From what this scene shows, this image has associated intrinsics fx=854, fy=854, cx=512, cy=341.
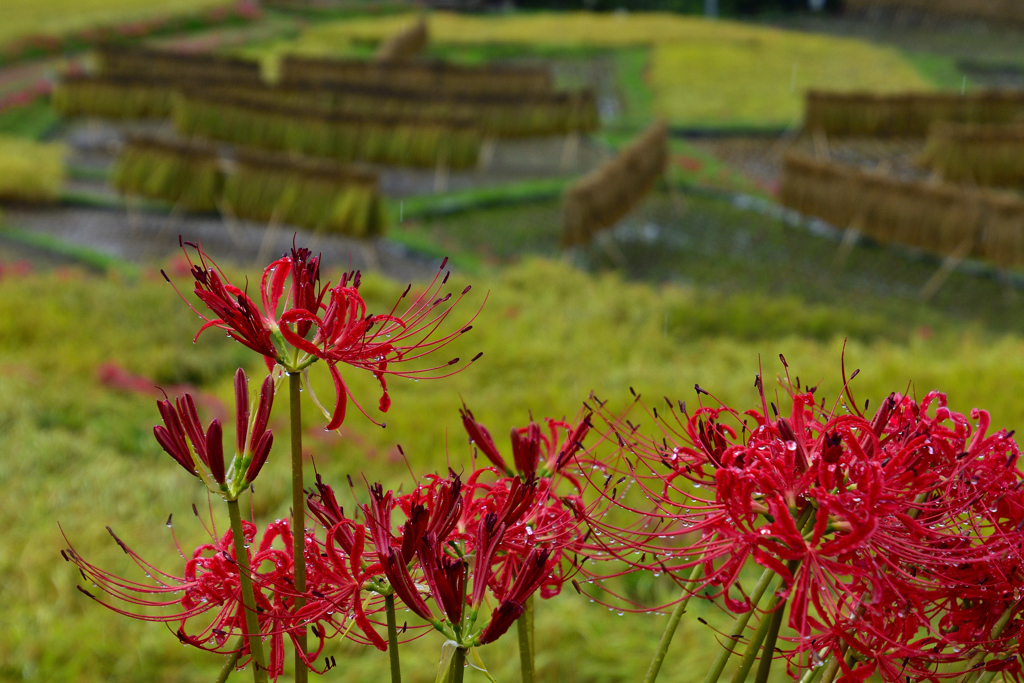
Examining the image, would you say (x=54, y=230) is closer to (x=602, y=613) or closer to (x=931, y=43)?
(x=602, y=613)

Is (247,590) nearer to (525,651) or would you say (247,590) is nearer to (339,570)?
(339,570)

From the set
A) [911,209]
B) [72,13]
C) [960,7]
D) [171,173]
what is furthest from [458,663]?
[960,7]

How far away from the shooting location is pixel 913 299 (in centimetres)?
1160

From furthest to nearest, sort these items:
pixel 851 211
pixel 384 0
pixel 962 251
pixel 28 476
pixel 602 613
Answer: pixel 384 0, pixel 851 211, pixel 962 251, pixel 28 476, pixel 602 613

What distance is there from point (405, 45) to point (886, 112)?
1633cm

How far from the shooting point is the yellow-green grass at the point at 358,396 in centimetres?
349

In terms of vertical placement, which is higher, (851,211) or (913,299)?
(851,211)

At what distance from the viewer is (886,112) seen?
60.1 ft

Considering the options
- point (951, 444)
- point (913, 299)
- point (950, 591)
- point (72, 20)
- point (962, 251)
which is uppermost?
point (72, 20)

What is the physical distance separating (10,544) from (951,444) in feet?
14.7

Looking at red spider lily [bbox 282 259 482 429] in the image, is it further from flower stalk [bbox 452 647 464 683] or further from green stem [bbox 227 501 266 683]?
flower stalk [bbox 452 647 464 683]

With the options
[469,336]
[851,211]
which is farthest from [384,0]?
[469,336]

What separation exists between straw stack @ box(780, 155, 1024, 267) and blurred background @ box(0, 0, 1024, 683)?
0.04m

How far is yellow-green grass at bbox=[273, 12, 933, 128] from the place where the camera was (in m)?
25.0
